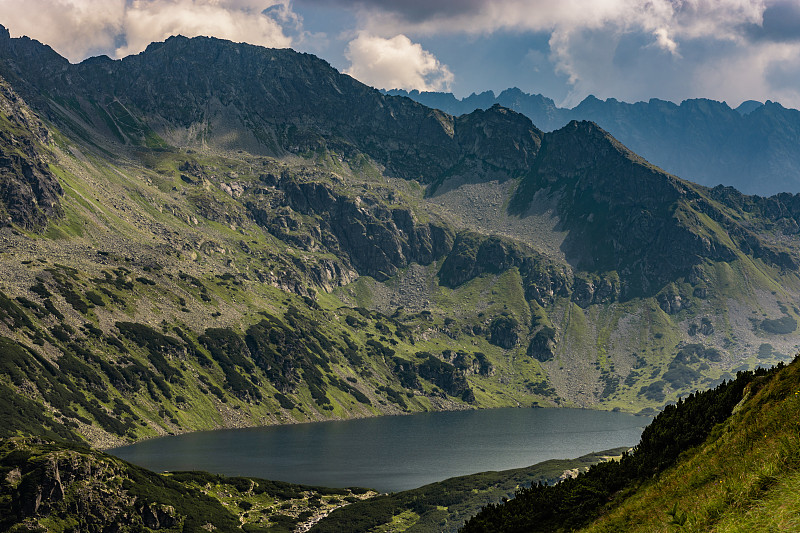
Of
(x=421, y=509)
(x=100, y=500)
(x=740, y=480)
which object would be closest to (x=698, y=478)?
(x=740, y=480)

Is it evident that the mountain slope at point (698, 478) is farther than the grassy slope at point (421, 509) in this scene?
No

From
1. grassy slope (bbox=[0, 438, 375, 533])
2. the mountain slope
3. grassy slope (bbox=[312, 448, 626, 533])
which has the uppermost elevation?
the mountain slope

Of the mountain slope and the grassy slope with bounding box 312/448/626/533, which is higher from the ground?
the mountain slope

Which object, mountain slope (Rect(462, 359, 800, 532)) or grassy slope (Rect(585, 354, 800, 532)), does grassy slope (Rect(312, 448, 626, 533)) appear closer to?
mountain slope (Rect(462, 359, 800, 532))

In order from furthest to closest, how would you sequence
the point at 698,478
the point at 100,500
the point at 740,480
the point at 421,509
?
the point at 421,509 → the point at 100,500 → the point at 698,478 → the point at 740,480

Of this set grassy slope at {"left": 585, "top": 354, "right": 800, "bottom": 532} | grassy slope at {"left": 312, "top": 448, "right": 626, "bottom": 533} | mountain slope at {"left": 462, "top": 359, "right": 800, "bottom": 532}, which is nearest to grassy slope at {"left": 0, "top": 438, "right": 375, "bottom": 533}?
grassy slope at {"left": 312, "top": 448, "right": 626, "bottom": 533}

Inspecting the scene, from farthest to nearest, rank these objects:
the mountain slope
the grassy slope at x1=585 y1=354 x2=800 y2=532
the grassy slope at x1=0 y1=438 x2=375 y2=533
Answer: the grassy slope at x1=0 y1=438 x2=375 y2=533, the mountain slope, the grassy slope at x1=585 y1=354 x2=800 y2=532

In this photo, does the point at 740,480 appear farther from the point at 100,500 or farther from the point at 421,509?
the point at 421,509

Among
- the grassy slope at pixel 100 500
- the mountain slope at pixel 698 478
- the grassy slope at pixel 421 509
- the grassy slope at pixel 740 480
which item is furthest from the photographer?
the grassy slope at pixel 421 509

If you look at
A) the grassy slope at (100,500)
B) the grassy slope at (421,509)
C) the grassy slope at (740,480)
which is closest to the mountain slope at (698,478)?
the grassy slope at (740,480)

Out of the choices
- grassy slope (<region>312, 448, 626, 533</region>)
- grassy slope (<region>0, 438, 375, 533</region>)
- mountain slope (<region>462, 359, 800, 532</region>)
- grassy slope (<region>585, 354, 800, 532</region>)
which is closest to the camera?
grassy slope (<region>585, 354, 800, 532</region>)

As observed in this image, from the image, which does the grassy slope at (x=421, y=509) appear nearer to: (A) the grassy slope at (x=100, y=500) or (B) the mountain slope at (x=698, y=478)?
(A) the grassy slope at (x=100, y=500)

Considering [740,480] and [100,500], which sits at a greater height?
[740,480]

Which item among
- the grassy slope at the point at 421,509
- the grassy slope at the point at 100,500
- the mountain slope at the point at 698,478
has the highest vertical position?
the mountain slope at the point at 698,478
